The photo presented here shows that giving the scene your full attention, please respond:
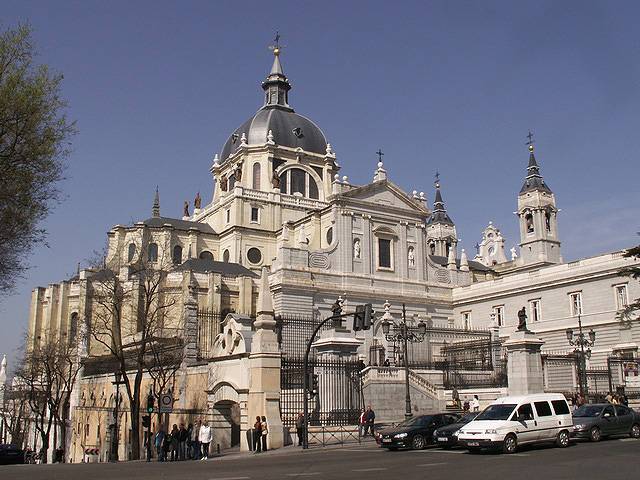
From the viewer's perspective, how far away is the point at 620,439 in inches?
876

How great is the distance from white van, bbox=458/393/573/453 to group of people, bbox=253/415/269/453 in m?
7.03

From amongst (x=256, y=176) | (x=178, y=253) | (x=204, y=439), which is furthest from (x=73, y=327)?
(x=204, y=439)

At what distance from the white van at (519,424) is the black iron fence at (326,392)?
8.12 metres

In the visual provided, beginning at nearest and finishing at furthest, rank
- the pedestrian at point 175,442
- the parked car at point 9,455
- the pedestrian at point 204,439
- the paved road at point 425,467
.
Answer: the paved road at point 425,467, the pedestrian at point 204,439, the pedestrian at point 175,442, the parked car at point 9,455

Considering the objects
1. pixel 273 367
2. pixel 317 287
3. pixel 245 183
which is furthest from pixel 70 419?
pixel 245 183

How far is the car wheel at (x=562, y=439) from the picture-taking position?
64.8ft

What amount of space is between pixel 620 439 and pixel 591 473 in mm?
9933

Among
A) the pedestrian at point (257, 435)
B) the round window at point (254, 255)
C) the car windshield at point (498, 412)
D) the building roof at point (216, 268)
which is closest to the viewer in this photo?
the car windshield at point (498, 412)

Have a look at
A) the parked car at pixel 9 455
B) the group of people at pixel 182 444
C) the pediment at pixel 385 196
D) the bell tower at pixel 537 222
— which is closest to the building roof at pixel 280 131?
the pediment at pixel 385 196

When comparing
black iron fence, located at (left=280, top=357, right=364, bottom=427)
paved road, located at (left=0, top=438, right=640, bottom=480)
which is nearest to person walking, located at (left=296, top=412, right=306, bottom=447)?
black iron fence, located at (left=280, top=357, right=364, bottom=427)

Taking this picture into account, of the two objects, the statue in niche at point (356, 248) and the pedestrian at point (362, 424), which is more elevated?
the statue in niche at point (356, 248)

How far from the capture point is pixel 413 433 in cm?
2162

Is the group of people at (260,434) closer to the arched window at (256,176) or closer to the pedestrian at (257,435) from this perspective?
the pedestrian at (257,435)

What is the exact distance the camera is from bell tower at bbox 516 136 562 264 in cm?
7838
